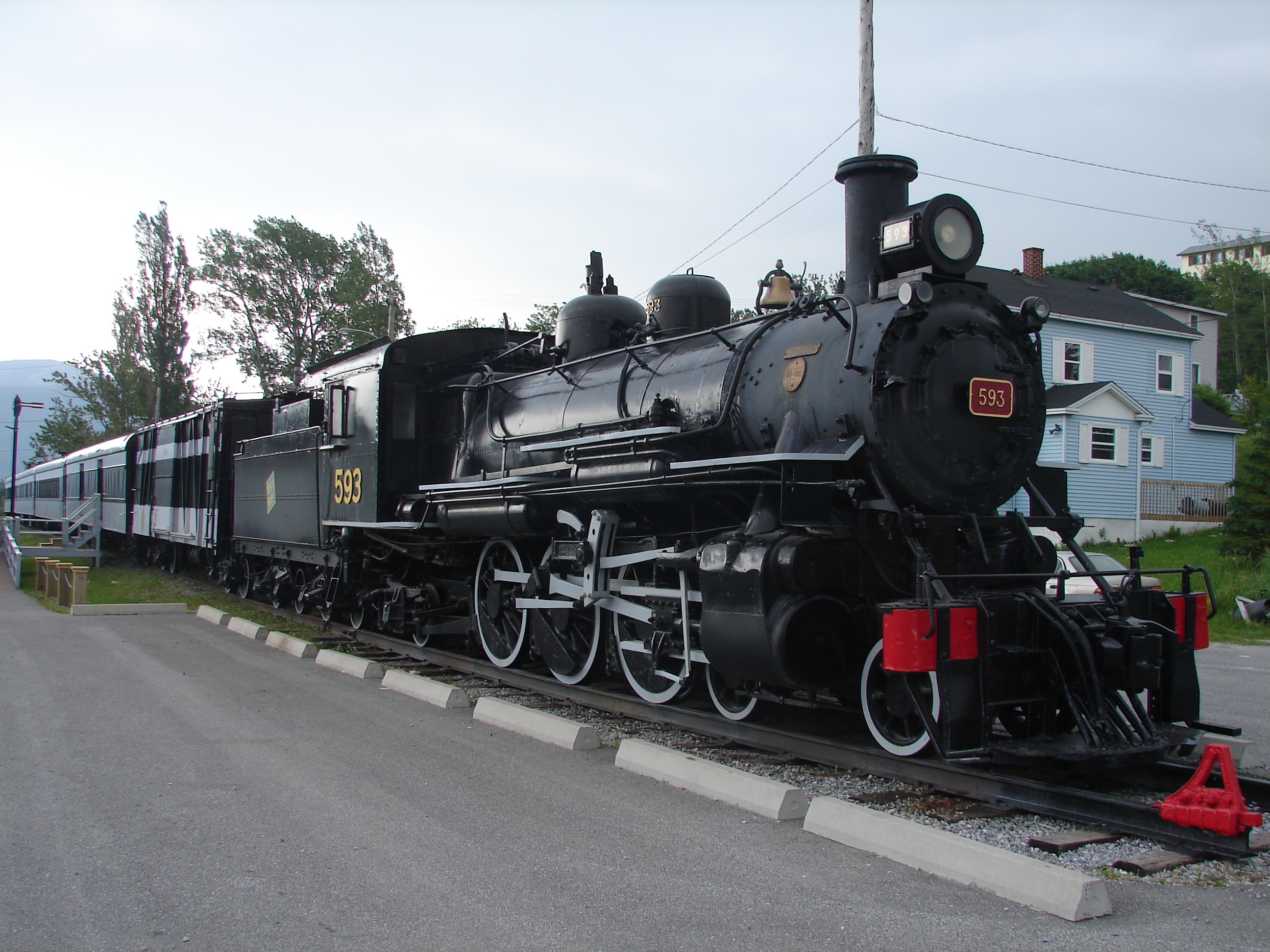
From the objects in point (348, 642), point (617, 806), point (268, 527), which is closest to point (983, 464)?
point (617, 806)

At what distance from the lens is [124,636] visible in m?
11.7

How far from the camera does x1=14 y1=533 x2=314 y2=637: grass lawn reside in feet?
44.2

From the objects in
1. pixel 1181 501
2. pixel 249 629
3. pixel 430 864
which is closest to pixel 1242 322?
pixel 1181 501

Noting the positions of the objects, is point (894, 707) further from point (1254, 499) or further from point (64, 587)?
point (64, 587)

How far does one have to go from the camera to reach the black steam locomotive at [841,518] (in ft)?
16.2

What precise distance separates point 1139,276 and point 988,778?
65.4 meters

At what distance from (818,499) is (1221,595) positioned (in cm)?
1166

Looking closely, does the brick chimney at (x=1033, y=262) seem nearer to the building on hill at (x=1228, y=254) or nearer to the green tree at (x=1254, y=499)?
the green tree at (x=1254, y=499)

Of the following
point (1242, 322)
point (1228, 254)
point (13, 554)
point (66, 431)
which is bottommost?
point (13, 554)

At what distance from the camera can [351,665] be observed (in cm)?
920

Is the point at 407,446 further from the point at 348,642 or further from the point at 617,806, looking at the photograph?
the point at 617,806

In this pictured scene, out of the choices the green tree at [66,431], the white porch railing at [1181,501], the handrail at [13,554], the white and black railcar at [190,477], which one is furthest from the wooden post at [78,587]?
the green tree at [66,431]

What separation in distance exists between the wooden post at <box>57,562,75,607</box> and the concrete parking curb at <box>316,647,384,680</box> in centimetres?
814

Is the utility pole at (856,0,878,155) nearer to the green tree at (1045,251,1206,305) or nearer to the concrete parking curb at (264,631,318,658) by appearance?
the concrete parking curb at (264,631,318,658)
